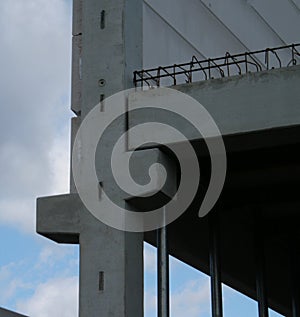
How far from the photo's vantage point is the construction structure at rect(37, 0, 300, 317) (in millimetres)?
20906

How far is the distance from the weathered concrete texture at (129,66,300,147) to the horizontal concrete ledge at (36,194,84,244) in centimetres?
265

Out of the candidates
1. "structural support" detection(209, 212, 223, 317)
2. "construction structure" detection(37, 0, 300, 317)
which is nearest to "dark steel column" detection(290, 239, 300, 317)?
"construction structure" detection(37, 0, 300, 317)

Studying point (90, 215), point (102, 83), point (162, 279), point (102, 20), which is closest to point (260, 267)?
point (162, 279)

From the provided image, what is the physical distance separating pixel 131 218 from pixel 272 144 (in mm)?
3322

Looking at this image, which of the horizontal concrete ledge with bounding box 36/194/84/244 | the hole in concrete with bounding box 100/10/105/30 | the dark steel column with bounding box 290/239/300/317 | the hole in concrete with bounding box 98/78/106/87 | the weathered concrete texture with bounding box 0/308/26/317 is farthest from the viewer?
the dark steel column with bounding box 290/239/300/317

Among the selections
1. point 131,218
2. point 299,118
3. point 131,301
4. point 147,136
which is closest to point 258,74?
point 299,118

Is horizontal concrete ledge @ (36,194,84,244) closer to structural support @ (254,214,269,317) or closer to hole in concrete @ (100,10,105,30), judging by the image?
hole in concrete @ (100,10,105,30)

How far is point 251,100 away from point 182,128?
155cm

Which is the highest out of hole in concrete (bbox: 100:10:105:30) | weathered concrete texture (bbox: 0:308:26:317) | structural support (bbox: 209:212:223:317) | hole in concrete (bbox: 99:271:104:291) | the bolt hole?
hole in concrete (bbox: 100:10:105:30)

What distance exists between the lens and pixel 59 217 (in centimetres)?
2217

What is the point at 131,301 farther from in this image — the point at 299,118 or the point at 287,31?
the point at 287,31

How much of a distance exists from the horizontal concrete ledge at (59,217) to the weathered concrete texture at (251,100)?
2.65 m

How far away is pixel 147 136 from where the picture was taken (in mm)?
21625

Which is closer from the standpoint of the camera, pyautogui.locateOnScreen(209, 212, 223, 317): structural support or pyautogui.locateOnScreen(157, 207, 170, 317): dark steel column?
pyautogui.locateOnScreen(157, 207, 170, 317): dark steel column
